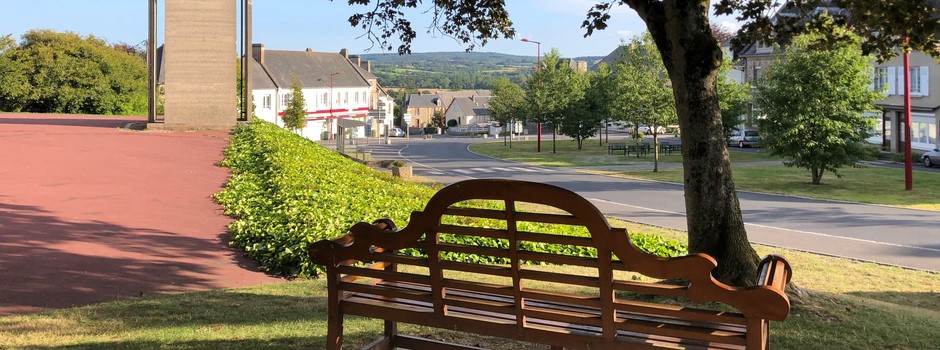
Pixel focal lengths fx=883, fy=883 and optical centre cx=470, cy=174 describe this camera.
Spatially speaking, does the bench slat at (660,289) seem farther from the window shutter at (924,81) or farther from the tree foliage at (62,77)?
the window shutter at (924,81)

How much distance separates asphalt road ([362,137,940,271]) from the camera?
17.6m

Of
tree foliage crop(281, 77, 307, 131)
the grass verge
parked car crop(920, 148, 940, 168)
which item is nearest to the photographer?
parked car crop(920, 148, 940, 168)

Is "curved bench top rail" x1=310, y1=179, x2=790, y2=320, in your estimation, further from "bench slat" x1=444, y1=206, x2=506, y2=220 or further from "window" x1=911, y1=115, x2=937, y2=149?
"window" x1=911, y1=115, x2=937, y2=149

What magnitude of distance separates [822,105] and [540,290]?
31.0m

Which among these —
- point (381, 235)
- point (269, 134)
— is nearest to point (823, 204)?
point (269, 134)

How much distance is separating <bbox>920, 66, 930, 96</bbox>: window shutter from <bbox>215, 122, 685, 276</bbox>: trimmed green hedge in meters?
39.2

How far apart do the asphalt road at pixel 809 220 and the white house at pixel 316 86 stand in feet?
175

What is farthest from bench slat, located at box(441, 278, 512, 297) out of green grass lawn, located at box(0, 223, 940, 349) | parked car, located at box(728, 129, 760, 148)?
parked car, located at box(728, 129, 760, 148)

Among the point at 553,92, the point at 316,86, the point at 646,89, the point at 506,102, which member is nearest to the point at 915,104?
the point at 646,89

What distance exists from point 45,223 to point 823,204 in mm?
22804

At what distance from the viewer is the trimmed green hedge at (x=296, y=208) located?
9.33 metres

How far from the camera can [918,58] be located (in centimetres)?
4734

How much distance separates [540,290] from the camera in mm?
4367

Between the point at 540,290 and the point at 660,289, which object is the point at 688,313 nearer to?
the point at 660,289
